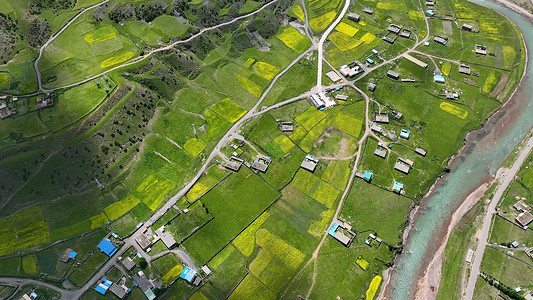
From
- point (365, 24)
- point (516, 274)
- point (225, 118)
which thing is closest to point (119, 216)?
point (225, 118)

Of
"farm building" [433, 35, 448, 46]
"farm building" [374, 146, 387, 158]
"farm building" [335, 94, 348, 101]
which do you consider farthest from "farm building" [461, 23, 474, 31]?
"farm building" [374, 146, 387, 158]

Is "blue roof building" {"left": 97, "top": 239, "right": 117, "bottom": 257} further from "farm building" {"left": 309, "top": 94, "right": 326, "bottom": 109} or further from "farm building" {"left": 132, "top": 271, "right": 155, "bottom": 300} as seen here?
"farm building" {"left": 309, "top": 94, "right": 326, "bottom": 109}

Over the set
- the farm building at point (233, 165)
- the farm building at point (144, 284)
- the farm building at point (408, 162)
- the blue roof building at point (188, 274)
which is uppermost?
the farm building at point (408, 162)

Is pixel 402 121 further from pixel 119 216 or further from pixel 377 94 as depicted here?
pixel 119 216

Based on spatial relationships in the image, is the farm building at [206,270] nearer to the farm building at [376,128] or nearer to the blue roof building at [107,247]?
the blue roof building at [107,247]

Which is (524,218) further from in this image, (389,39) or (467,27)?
(467,27)

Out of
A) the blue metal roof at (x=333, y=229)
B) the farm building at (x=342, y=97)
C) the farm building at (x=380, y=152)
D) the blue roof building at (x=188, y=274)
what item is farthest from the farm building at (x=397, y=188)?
the blue roof building at (x=188, y=274)
